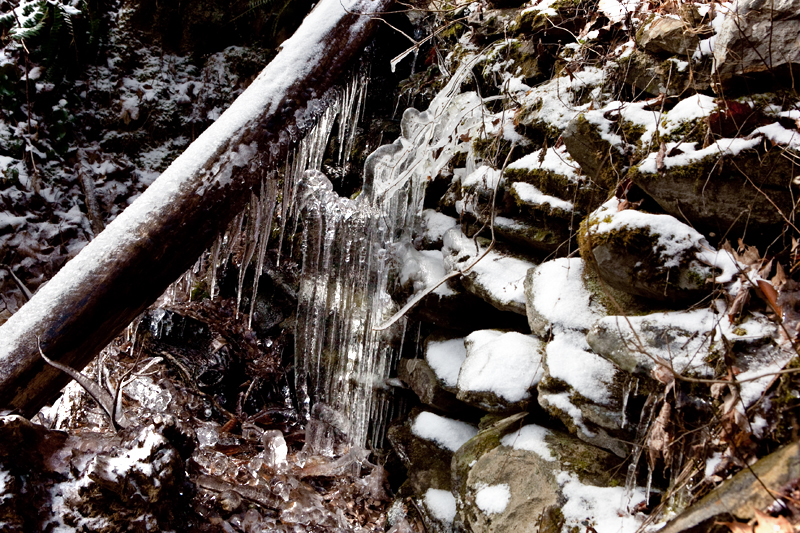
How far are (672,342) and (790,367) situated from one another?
1.30 ft

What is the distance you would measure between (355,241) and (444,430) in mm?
1721

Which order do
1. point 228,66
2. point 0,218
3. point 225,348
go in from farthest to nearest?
point 228,66, point 0,218, point 225,348

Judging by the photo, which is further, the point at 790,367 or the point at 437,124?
the point at 437,124

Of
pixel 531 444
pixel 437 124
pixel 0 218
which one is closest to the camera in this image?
pixel 531 444

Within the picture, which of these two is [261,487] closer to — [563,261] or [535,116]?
[563,261]

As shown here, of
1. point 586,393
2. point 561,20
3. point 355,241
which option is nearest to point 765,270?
point 586,393

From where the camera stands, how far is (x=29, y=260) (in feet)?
16.6

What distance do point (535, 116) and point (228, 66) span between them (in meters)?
4.55

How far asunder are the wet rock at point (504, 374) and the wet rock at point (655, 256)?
0.62 metres

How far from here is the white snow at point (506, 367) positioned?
2490 millimetres

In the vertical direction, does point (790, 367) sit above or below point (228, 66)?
below

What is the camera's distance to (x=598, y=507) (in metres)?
1.99

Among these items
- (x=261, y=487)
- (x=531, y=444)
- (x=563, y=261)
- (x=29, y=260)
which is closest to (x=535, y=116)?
(x=563, y=261)

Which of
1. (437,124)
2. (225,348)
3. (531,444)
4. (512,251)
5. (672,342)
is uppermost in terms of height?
(437,124)
